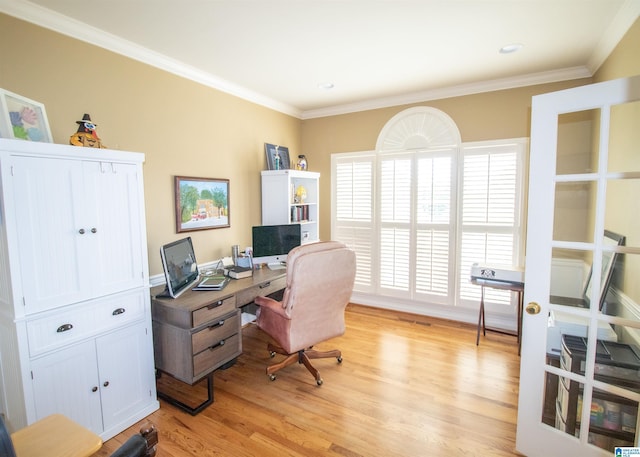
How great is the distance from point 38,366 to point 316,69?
3.03 meters

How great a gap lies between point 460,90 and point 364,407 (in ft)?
11.2

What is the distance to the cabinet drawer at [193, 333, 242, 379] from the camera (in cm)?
221

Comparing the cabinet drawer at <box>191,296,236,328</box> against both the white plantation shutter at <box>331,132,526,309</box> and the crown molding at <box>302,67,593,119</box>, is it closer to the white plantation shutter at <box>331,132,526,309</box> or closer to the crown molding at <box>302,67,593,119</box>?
the white plantation shutter at <box>331,132,526,309</box>

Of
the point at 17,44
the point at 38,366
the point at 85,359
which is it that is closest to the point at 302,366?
the point at 85,359

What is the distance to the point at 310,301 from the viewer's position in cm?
242

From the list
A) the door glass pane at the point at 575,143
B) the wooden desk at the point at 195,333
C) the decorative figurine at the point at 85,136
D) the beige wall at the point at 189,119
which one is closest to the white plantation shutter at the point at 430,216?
the beige wall at the point at 189,119

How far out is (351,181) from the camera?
4371mm

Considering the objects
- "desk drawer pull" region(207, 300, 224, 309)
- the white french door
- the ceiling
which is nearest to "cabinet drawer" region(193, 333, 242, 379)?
"desk drawer pull" region(207, 300, 224, 309)

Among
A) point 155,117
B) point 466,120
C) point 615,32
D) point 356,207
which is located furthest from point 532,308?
point 155,117

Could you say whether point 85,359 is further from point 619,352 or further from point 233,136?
point 619,352

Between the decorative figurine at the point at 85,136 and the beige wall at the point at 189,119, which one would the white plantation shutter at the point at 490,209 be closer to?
the beige wall at the point at 189,119

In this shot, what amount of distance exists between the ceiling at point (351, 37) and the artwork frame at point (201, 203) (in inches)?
39.5

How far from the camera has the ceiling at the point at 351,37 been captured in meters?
2.04

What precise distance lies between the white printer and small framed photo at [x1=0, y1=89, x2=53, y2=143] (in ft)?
12.0
